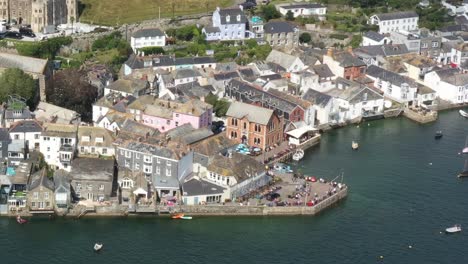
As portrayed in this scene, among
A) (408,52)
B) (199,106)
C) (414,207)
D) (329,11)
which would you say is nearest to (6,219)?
(199,106)

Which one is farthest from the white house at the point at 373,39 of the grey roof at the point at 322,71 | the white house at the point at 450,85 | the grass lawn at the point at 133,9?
the grass lawn at the point at 133,9

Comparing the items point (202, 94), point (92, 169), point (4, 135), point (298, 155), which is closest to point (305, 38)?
point (202, 94)

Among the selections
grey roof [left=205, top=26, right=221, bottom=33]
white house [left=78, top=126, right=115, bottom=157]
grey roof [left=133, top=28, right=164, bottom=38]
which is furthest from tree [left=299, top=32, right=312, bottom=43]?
white house [left=78, top=126, right=115, bottom=157]

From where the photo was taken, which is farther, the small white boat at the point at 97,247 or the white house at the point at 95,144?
the white house at the point at 95,144

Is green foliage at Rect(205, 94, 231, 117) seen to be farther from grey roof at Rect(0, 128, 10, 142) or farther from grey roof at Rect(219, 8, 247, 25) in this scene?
grey roof at Rect(219, 8, 247, 25)

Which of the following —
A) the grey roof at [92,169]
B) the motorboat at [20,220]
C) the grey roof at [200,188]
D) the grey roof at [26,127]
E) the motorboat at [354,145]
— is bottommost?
the motorboat at [20,220]

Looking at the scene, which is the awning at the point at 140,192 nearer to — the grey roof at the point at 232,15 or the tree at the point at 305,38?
the grey roof at the point at 232,15
